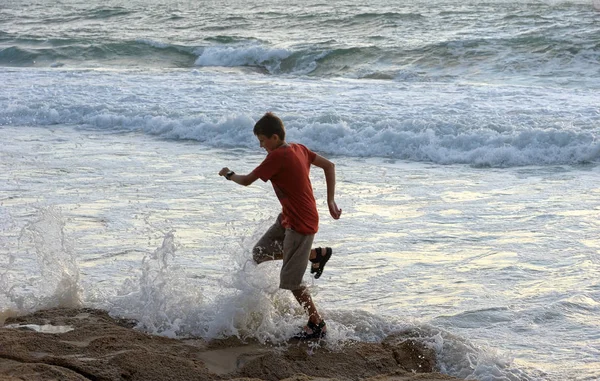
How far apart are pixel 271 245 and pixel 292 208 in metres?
0.34

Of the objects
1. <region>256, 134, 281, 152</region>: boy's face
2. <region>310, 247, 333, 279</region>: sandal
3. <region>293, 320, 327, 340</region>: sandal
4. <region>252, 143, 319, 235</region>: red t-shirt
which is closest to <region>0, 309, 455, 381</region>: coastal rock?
<region>293, 320, 327, 340</region>: sandal

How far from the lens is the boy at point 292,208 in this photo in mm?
4938

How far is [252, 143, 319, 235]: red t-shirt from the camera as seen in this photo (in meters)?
4.93

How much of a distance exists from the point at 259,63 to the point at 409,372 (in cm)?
1852

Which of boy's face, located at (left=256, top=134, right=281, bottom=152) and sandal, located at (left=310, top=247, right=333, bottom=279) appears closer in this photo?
boy's face, located at (left=256, top=134, right=281, bottom=152)

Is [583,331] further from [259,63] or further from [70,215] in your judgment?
[259,63]

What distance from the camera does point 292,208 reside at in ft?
16.5

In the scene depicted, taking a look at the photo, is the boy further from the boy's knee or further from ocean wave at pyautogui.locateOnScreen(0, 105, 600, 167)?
ocean wave at pyautogui.locateOnScreen(0, 105, 600, 167)

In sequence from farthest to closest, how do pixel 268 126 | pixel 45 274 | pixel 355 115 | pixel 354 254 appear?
pixel 355 115, pixel 354 254, pixel 45 274, pixel 268 126

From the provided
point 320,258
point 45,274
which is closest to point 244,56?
point 45,274

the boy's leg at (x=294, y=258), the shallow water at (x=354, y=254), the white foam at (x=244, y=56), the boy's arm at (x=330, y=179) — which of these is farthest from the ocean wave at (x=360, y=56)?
the boy's leg at (x=294, y=258)

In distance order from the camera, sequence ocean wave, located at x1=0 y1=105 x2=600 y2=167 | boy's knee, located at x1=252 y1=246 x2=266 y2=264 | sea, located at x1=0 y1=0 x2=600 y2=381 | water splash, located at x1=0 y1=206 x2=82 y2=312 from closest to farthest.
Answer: boy's knee, located at x1=252 y1=246 x2=266 y2=264
sea, located at x1=0 y1=0 x2=600 y2=381
water splash, located at x1=0 y1=206 x2=82 y2=312
ocean wave, located at x1=0 y1=105 x2=600 y2=167

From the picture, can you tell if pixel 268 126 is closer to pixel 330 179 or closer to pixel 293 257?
pixel 330 179

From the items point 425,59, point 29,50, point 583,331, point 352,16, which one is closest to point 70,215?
point 583,331
